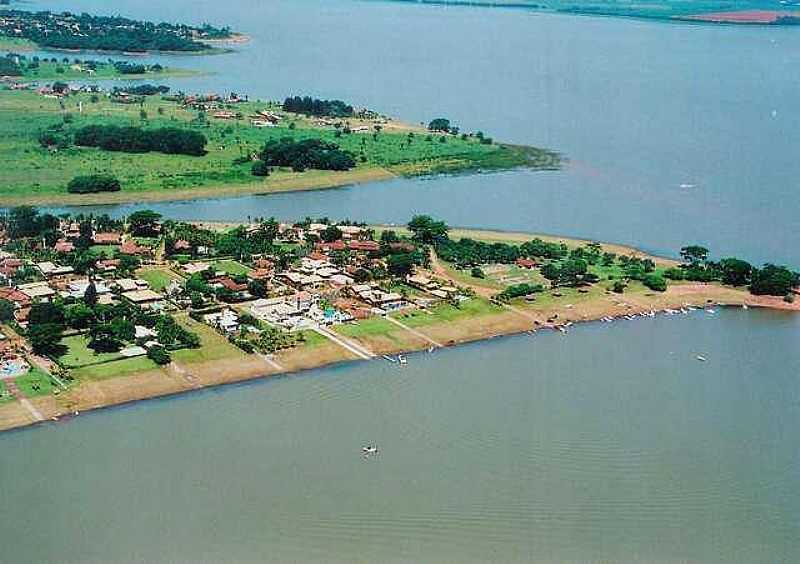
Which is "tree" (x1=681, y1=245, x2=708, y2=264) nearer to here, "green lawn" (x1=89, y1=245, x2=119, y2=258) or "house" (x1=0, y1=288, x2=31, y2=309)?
"green lawn" (x1=89, y1=245, x2=119, y2=258)

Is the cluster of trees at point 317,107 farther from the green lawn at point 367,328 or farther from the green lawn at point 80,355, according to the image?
the green lawn at point 80,355

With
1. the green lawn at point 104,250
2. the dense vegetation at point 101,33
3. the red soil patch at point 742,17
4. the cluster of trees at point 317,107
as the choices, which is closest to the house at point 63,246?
the green lawn at point 104,250

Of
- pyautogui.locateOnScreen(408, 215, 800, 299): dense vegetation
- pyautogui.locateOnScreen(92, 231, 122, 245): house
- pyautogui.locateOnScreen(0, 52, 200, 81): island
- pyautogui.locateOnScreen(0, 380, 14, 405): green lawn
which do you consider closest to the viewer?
pyautogui.locateOnScreen(0, 380, 14, 405): green lawn

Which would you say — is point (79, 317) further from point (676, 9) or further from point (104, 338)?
point (676, 9)

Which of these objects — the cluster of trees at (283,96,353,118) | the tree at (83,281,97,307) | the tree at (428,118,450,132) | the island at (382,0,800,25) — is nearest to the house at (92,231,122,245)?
the tree at (83,281,97,307)

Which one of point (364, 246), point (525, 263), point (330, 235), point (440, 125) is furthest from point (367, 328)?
point (440, 125)

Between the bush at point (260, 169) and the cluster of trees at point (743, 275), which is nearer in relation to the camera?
the cluster of trees at point (743, 275)
